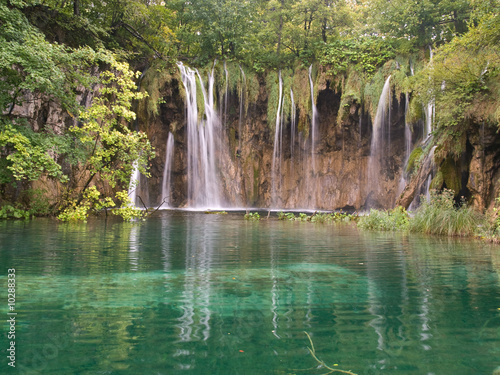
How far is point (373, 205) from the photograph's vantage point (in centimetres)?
2781

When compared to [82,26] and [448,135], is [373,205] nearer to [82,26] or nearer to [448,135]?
[448,135]

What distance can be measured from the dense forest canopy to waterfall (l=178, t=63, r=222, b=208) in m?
2.30

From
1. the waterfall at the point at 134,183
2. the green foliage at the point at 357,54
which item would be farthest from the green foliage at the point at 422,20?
the waterfall at the point at 134,183

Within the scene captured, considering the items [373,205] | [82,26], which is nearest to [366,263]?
[82,26]

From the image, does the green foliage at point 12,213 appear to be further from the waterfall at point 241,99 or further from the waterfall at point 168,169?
the waterfall at point 241,99

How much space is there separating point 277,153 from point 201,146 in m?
5.99

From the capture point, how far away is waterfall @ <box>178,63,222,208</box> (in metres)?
27.2

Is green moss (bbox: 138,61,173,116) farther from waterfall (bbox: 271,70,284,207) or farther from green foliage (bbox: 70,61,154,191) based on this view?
green foliage (bbox: 70,61,154,191)

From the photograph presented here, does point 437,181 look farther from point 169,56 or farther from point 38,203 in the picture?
point 169,56

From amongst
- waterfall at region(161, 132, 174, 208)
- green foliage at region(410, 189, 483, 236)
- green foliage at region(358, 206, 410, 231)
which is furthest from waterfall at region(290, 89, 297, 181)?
green foliage at region(410, 189, 483, 236)

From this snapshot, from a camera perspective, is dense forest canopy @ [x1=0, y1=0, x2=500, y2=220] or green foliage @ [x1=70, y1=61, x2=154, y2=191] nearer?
dense forest canopy @ [x1=0, y1=0, x2=500, y2=220]

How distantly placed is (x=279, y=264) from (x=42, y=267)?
145 inches

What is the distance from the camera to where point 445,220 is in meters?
11.8

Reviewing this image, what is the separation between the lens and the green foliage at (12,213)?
14320mm
